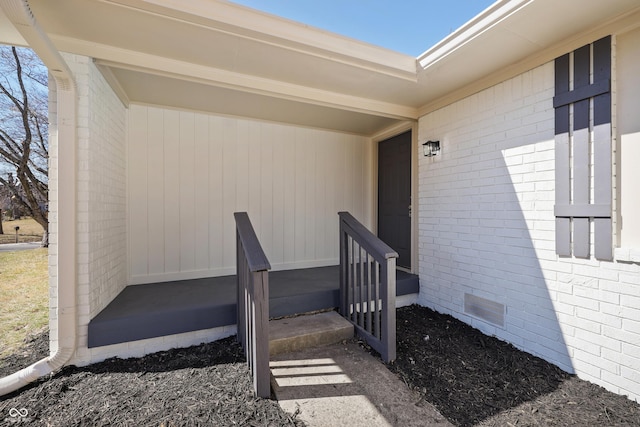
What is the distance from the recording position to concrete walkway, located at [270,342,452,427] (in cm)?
172

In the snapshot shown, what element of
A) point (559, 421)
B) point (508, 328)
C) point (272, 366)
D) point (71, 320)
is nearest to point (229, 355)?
point (272, 366)

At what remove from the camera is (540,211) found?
2.36m

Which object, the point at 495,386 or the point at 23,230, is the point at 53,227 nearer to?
the point at 495,386

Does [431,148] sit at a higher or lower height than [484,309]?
higher

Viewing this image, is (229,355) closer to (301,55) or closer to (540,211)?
(301,55)

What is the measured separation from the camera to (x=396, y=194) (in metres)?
4.36

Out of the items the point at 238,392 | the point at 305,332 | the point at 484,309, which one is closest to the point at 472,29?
the point at 484,309

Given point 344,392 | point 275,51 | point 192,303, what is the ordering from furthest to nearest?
point 192,303
point 275,51
point 344,392

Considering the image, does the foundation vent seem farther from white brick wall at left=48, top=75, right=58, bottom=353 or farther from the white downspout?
A: white brick wall at left=48, top=75, right=58, bottom=353

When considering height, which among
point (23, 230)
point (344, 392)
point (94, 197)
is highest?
point (94, 197)

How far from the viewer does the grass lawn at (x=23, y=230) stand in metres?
5.90

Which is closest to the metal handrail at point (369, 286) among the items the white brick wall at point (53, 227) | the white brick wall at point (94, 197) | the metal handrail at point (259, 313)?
the metal handrail at point (259, 313)

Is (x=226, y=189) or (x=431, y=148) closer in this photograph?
(x=431, y=148)

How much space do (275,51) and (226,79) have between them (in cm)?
62
